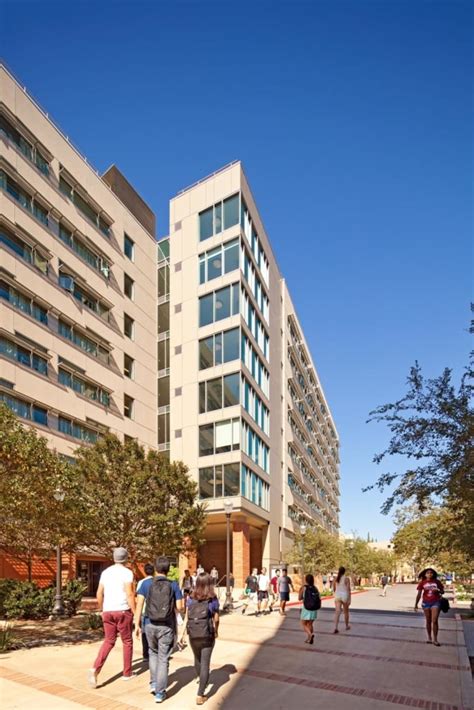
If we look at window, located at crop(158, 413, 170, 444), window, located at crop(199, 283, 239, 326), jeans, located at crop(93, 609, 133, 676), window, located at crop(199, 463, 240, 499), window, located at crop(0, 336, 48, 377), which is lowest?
jeans, located at crop(93, 609, 133, 676)

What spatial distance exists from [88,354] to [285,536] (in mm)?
27213

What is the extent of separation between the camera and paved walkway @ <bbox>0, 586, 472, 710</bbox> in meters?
8.55

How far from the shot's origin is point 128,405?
41531mm

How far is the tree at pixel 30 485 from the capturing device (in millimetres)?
12906

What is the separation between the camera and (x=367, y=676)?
34.7ft

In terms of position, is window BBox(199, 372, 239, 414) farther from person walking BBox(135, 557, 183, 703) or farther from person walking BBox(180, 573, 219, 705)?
person walking BBox(180, 573, 219, 705)

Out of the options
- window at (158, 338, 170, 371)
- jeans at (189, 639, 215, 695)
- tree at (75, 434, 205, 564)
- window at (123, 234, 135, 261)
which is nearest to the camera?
jeans at (189, 639, 215, 695)

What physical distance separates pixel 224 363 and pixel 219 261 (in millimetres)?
7012

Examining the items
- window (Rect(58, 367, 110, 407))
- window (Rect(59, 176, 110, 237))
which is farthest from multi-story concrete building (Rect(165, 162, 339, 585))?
window (Rect(59, 176, 110, 237))

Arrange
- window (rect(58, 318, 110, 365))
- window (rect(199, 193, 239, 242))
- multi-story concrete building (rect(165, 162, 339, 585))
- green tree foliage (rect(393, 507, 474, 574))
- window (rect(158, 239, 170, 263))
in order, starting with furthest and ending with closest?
window (rect(158, 239, 170, 263)) < window (rect(199, 193, 239, 242)) < multi-story concrete building (rect(165, 162, 339, 585)) < window (rect(58, 318, 110, 365)) < green tree foliage (rect(393, 507, 474, 574))

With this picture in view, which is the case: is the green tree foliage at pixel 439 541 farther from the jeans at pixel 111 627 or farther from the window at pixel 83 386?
the window at pixel 83 386

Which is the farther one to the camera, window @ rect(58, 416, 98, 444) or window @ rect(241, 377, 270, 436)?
window @ rect(241, 377, 270, 436)

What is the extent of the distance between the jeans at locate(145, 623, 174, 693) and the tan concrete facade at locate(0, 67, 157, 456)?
2239cm

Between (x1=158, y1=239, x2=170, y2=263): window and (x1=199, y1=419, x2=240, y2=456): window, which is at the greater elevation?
(x1=158, y1=239, x2=170, y2=263): window
